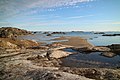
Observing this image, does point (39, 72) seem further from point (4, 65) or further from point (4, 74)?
point (4, 65)

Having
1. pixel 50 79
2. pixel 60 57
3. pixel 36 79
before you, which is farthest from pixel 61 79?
pixel 60 57

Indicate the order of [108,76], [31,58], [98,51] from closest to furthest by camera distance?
[108,76], [31,58], [98,51]

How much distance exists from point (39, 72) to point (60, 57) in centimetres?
1145

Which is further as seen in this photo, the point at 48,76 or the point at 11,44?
the point at 11,44

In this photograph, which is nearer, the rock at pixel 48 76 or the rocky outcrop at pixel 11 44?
the rock at pixel 48 76

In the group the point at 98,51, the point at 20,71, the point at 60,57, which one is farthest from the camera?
the point at 98,51

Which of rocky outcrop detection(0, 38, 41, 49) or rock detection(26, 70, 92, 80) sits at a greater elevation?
rocky outcrop detection(0, 38, 41, 49)

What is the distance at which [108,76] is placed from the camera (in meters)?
17.5

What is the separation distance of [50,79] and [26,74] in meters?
3.39

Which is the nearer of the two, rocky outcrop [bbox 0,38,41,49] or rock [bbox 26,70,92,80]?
rock [bbox 26,70,92,80]

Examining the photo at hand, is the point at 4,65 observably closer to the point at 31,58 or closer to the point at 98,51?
the point at 31,58

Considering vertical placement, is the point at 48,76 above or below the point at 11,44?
below

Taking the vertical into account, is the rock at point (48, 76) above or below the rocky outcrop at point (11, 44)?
below

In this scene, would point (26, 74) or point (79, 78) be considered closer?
point (79, 78)
